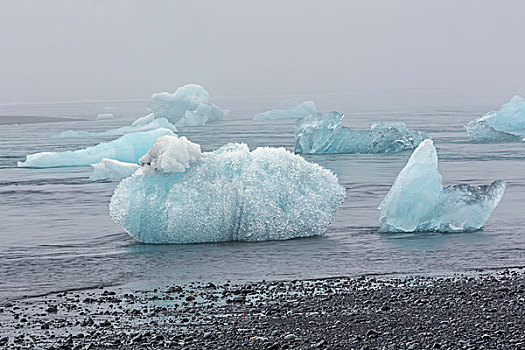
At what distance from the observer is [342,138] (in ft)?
97.1

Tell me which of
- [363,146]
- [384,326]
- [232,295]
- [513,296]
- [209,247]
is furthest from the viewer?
[363,146]

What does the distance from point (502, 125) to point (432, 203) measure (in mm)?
23548

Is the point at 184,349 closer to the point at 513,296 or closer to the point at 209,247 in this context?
the point at 513,296

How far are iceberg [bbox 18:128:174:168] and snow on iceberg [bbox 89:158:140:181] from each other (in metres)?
3.85

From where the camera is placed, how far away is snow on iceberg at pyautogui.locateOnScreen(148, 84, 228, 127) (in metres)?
48.8

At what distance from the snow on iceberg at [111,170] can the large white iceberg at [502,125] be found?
16530 millimetres

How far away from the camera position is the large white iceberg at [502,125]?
109 ft

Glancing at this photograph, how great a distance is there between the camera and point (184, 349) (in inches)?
286

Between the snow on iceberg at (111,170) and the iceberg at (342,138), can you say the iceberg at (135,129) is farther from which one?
the snow on iceberg at (111,170)

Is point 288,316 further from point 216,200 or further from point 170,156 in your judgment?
point 170,156

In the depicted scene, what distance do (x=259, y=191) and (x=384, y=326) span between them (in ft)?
18.4

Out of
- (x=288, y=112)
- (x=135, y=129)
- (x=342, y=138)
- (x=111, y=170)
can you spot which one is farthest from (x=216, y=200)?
(x=288, y=112)

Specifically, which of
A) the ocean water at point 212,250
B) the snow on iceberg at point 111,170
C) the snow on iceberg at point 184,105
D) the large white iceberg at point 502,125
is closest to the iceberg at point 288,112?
the snow on iceberg at point 184,105

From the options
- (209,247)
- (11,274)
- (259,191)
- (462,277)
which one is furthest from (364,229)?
(11,274)
